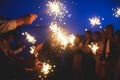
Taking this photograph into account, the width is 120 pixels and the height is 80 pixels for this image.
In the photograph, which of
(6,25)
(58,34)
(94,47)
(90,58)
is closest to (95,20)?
(94,47)

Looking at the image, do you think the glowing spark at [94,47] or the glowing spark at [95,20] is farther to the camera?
the glowing spark at [95,20]

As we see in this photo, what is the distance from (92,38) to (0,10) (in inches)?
119

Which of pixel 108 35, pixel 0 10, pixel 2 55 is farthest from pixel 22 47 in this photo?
pixel 2 55

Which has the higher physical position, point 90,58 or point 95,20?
point 95,20

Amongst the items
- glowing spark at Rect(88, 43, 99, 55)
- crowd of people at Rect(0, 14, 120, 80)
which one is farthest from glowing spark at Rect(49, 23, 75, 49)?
glowing spark at Rect(88, 43, 99, 55)

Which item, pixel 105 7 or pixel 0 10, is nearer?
pixel 0 10

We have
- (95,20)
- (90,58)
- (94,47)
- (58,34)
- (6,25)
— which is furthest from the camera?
(95,20)

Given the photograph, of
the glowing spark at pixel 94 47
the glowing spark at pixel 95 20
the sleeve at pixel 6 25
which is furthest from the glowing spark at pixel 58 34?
the sleeve at pixel 6 25

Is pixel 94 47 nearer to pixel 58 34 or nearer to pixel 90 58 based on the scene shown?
pixel 90 58

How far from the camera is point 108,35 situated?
23.7 ft

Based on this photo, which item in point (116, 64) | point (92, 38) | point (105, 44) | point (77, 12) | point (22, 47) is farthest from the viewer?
point (77, 12)

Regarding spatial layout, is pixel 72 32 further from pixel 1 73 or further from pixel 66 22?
pixel 1 73

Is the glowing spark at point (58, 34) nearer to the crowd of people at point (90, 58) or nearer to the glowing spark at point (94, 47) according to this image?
the crowd of people at point (90, 58)

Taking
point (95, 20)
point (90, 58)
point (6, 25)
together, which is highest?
point (95, 20)
